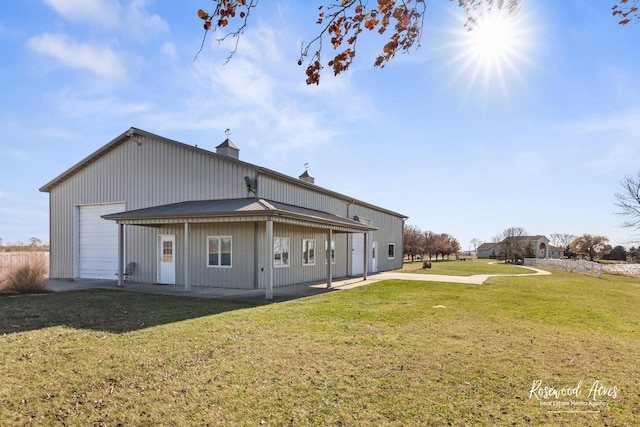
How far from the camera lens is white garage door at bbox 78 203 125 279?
17.5 m

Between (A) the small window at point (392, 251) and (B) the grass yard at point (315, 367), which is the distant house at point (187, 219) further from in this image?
(A) the small window at point (392, 251)

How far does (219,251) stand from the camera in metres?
14.6

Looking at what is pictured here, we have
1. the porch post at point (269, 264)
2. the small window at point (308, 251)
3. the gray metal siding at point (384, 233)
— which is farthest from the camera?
the gray metal siding at point (384, 233)

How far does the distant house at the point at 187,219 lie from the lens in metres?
14.0

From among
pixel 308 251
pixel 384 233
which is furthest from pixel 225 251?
pixel 384 233

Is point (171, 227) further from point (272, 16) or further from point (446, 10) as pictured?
point (446, 10)

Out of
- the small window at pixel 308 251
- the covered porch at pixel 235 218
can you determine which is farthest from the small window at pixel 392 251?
the covered porch at pixel 235 218

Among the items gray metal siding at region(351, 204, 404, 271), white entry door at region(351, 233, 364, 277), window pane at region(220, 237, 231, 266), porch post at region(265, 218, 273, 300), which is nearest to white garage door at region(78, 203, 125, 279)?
window pane at region(220, 237, 231, 266)

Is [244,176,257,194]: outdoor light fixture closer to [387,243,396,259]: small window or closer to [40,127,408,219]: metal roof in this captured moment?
[40,127,408,219]: metal roof

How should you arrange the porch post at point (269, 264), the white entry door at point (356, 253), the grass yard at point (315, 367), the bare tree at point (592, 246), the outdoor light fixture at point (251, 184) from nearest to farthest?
1. the grass yard at point (315, 367)
2. the porch post at point (269, 264)
3. the outdoor light fixture at point (251, 184)
4. the white entry door at point (356, 253)
5. the bare tree at point (592, 246)

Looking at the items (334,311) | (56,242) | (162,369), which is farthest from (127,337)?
(56,242)

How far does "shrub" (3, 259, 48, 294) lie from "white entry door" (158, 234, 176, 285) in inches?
156

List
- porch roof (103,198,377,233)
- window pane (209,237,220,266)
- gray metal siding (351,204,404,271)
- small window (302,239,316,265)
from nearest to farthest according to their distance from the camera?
porch roof (103,198,377,233), window pane (209,237,220,266), small window (302,239,316,265), gray metal siding (351,204,404,271)

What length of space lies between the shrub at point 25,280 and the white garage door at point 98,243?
14.2 feet
